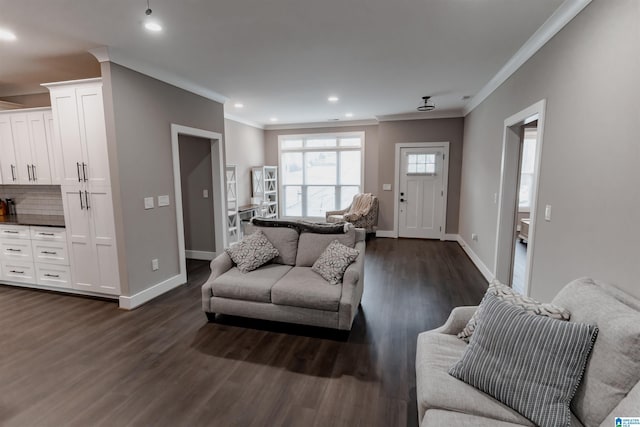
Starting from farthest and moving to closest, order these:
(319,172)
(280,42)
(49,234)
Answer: (319,172), (49,234), (280,42)

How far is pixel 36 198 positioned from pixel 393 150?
627 centimetres

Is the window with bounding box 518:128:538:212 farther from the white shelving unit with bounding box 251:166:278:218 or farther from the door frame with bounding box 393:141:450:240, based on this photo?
the white shelving unit with bounding box 251:166:278:218

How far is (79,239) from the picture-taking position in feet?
11.5

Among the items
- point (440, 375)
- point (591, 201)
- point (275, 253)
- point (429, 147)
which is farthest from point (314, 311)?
point (429, 147)

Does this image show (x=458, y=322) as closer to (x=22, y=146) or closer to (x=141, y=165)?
(x=141, y=165)

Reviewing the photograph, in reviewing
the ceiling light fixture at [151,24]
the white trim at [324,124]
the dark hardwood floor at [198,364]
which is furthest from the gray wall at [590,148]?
the white trim at [324,124]

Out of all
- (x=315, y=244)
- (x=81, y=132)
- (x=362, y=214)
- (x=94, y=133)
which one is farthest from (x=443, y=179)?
(x=81, y=132)

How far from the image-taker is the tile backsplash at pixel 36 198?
4.28m

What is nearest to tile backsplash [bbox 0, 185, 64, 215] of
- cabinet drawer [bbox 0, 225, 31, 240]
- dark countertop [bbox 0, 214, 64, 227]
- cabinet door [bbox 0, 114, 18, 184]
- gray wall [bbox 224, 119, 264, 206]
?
dark countertop [bbox 0, 214, 64, 227]

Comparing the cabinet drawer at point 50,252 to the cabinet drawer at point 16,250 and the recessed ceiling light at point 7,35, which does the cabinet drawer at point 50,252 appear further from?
the recessed ceiling light at point 7,35

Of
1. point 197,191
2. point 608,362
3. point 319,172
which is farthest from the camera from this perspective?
point 319,172

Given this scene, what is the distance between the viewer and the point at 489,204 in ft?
14.0

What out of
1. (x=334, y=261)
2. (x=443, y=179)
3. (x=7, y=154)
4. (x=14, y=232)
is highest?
(x=7, y=154)

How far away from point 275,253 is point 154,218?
1.58 meters
